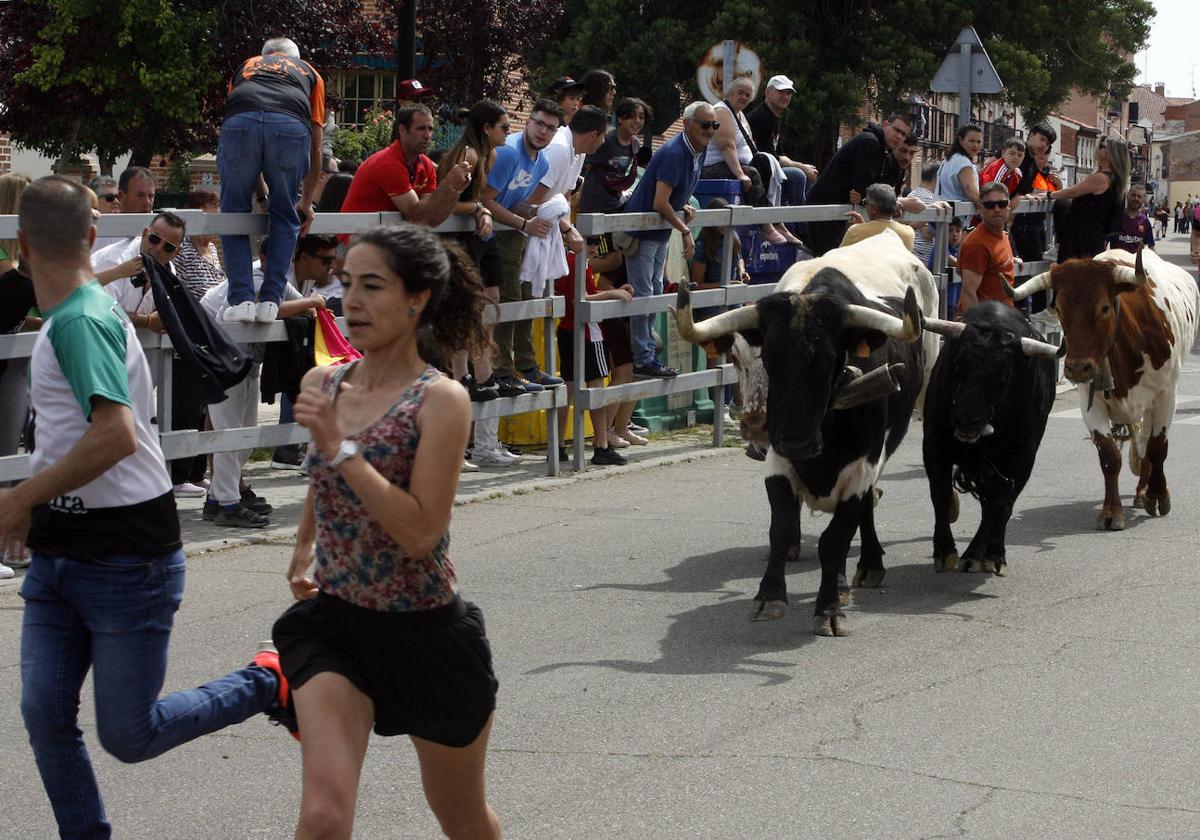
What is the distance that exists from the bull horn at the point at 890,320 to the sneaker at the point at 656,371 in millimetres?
4880

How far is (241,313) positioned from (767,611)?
11.2 ft

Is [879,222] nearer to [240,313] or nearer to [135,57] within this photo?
[240,313]

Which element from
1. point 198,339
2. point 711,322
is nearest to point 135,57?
point 198,339

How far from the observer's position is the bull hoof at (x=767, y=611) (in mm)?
7902

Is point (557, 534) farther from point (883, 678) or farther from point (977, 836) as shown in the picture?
point (977, 836)

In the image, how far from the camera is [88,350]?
14.5 feet

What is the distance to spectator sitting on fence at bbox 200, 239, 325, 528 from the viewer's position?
31.9 ft

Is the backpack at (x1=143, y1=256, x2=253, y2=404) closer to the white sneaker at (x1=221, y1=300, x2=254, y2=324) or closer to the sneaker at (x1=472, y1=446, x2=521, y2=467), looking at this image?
the white sneaker at (x1=221, y1=300, x2=254, y2=324)

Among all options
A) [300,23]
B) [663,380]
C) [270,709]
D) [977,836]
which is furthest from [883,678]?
[300,23]

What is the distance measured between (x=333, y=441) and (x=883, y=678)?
12.2 ft

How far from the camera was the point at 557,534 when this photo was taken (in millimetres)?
10031

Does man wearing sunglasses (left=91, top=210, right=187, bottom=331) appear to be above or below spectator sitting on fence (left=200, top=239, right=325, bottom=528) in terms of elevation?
above

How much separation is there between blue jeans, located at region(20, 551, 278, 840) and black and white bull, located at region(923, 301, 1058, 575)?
5.25 metres

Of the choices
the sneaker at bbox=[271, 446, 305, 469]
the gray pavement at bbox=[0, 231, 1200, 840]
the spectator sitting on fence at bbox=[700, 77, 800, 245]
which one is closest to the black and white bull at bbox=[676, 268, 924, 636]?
the gray pavement at bbox=[0, 231, 1200, 840]
